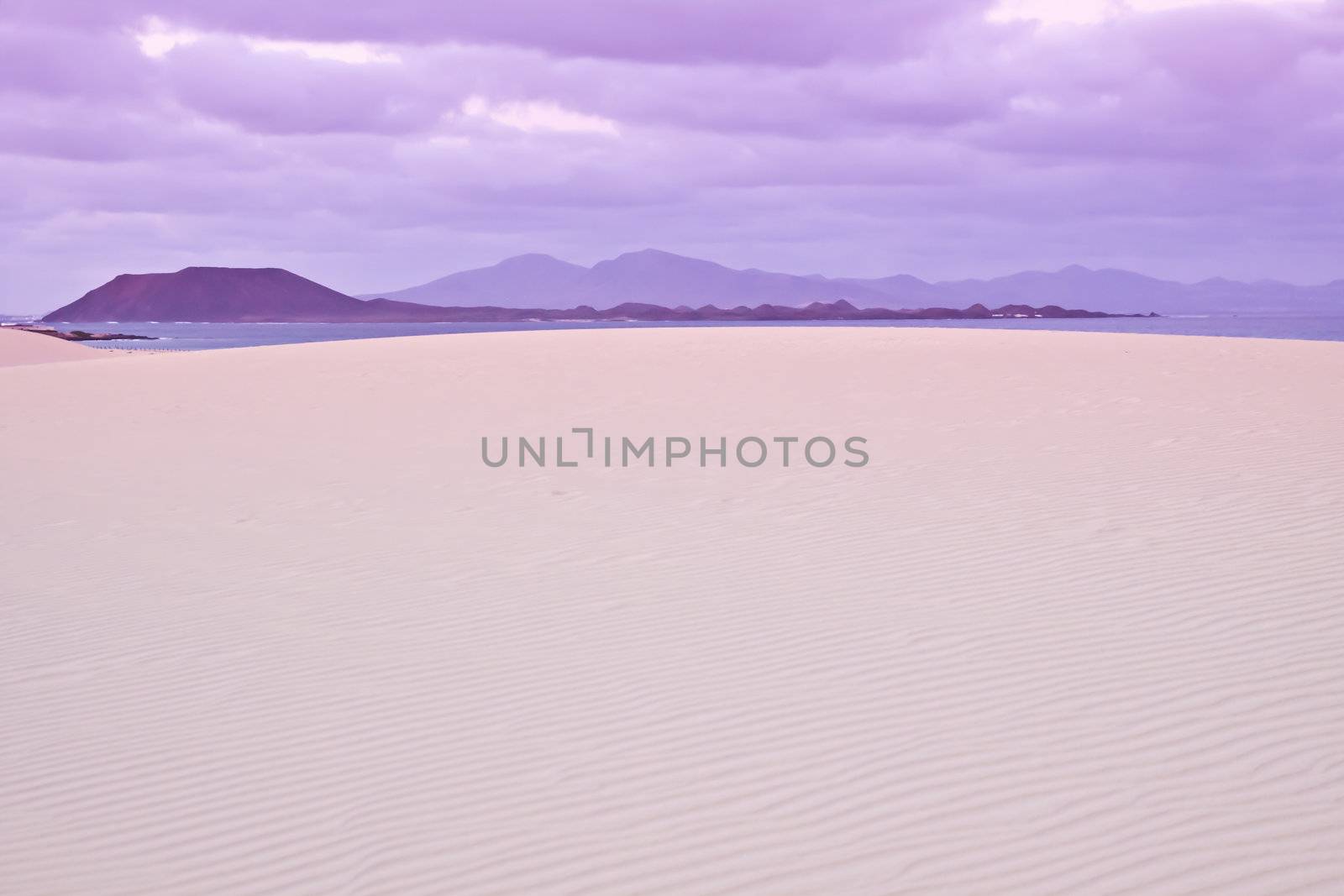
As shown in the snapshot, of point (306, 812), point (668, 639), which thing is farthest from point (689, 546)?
point (306, 812)

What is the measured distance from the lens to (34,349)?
47.3m

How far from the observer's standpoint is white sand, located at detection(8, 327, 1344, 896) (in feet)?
11.4

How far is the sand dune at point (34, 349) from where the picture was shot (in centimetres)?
4470

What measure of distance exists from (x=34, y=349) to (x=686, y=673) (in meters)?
50.6

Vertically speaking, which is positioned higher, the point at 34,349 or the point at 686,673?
the point at 34,349

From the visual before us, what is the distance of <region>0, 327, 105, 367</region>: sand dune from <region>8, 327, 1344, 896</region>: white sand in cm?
3893

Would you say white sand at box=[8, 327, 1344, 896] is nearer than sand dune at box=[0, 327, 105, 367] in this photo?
Yes

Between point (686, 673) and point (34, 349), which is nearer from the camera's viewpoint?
point (686, 673)

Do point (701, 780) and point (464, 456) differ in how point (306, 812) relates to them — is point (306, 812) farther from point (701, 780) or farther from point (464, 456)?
point (464, 456)

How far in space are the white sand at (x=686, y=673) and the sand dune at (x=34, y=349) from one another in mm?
38928

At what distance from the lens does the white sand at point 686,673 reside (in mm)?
3469

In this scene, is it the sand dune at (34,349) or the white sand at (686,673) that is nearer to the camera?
the white sand at (686,673)

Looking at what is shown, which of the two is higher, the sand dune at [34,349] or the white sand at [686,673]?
the sand dune at [34,349]

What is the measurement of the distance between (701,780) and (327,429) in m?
10.7
